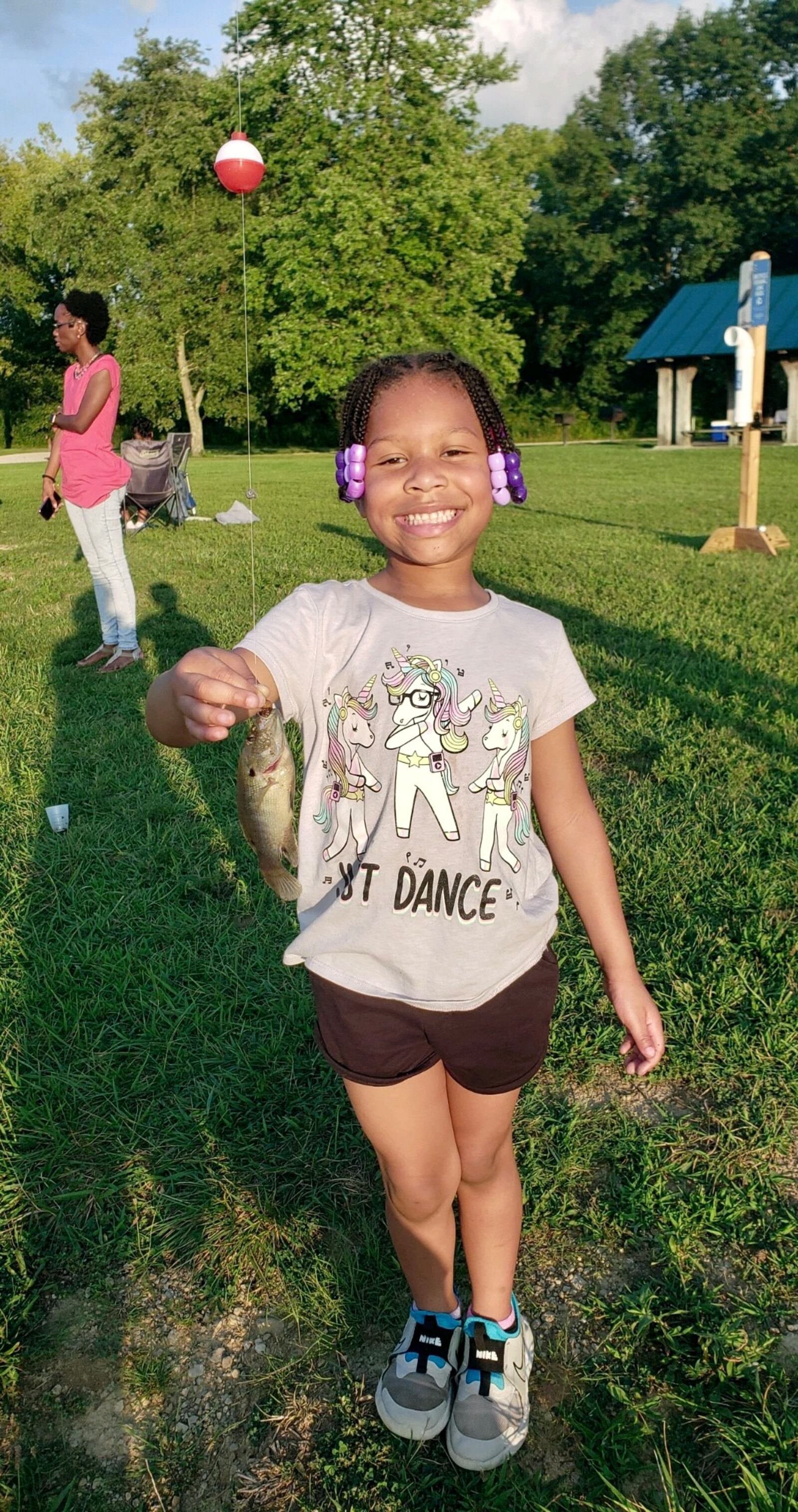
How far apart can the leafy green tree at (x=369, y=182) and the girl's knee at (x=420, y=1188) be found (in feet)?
119

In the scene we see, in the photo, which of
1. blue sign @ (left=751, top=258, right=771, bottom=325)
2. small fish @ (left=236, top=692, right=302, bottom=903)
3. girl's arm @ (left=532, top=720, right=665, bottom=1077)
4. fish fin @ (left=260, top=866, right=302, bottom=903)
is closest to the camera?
small fish @ (left=236, top=692, right=302, bottom=903)

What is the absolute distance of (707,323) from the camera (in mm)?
34281

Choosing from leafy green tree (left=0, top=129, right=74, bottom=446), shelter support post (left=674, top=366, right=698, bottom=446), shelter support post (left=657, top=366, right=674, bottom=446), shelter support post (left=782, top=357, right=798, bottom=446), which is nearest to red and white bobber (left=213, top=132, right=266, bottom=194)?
shelter support post (left=782, top=357, right=798, bottom=446)

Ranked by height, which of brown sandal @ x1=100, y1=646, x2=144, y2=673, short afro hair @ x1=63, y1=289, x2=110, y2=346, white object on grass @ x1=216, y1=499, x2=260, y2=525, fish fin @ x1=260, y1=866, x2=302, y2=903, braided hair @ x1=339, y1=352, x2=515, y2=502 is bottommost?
brown sandal @ x1=100, y1=646, x2=144, y2=673

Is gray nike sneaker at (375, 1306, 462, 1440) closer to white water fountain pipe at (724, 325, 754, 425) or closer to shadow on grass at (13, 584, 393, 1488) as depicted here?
shadow on grass at (13, 584, 393, 1488)

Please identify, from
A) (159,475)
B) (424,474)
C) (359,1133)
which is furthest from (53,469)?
(159,475)

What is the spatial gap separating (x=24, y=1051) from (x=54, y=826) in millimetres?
1531

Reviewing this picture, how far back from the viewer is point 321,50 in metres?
36.7

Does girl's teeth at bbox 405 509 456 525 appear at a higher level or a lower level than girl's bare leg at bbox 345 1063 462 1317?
higher

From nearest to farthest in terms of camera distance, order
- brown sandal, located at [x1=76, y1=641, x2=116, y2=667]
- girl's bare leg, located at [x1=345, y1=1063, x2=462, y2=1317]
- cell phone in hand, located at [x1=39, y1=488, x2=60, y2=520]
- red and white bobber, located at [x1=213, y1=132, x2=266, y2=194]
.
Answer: girl's bare leg, located at [x1=345, y1=1063, x2=462, y2=1317], red and white bobber, located at [x1=213, y1=132, x2=266, y2=194], brown sandal, located at [x1=76, y1=641, x2=116, y2=667], cell phone in hand, located at [x1=39, y1=488, x2=60, y2=520]

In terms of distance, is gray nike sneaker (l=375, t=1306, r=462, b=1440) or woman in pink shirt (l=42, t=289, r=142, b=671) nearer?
gray nike sneaker (l=375, t=1306, r=462, b=1440)

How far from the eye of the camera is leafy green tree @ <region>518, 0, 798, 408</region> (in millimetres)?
43562

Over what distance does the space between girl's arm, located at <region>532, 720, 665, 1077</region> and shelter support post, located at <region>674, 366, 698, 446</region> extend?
3477 centimetres

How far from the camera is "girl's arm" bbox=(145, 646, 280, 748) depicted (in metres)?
1.45
